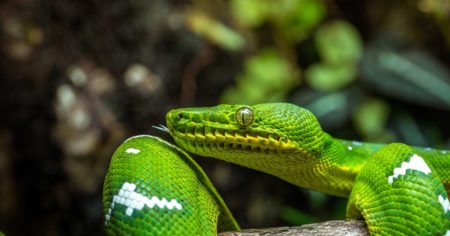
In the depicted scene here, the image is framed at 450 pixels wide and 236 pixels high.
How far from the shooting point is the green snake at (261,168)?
1.41 m

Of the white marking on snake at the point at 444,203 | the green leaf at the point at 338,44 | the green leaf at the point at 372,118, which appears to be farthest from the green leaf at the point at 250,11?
the white marking on snake at the point at 444,203

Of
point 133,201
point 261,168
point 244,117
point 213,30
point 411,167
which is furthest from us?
point 213,30

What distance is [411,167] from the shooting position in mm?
1525

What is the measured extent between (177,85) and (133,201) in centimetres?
205

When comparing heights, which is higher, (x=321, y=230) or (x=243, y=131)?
(x=243, y=131)

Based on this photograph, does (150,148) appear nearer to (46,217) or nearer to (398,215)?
(398,215)

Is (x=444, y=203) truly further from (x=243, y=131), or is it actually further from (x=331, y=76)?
(x=331, y=76)

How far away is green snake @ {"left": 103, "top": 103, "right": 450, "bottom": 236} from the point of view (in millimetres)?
1406

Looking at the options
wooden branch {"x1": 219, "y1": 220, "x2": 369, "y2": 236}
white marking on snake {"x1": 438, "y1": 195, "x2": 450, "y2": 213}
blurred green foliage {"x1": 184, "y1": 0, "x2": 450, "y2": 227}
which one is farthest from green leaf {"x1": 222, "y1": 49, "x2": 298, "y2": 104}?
white marking on snake {"x1": 438, "y1": 195, "x2": 450, "y2": 213}

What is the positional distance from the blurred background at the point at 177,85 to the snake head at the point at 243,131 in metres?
1.62

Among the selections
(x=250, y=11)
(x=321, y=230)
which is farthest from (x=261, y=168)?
(x=250, y=11)

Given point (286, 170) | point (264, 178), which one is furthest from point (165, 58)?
point (286, 170)

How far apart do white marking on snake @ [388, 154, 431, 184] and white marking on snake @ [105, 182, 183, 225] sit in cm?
61

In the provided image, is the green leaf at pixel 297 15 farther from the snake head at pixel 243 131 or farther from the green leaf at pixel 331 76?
the snake head at pixel 243 131
